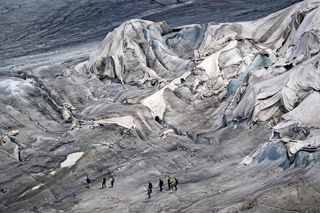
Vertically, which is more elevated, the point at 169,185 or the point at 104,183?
the point at 169,185

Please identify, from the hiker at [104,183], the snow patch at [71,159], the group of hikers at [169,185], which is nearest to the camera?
the group of hikers at [169,185]

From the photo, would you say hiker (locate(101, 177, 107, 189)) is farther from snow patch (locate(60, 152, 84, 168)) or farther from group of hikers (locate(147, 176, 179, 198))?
snow patch (locate(60, 152, 84, 168))

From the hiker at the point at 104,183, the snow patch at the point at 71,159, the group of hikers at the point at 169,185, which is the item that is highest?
the group of hikers at the point at 169,185

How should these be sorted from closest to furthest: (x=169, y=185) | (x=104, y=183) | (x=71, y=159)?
1. (x=169, y=185)
2. (x=104, y=183)
3. (x=71, y=159)

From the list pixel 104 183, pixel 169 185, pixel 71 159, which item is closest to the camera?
pixel 169 185

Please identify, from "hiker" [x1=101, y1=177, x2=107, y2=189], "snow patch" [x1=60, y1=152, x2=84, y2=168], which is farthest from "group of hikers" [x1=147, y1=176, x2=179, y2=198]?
"snow patch" [x1=60, y1=152, x2=84, y2=168]

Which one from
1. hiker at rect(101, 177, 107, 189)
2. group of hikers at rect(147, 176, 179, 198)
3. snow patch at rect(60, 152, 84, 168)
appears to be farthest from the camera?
snow patch at rect(60, 152, 84, 168)

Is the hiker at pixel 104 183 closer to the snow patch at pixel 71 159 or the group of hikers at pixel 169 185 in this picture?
the group of hikers at pixel 169 185

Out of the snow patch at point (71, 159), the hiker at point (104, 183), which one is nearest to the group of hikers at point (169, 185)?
the hiker at point (104, 183)

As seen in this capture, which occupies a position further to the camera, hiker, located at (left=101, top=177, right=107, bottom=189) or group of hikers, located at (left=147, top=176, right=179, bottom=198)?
hiker, located at (left=101, top=177, right=107, bottom=189)

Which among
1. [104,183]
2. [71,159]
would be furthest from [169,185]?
[71,159]

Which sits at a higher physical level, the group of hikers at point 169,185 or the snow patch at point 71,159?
the group of hikers at point 169,185

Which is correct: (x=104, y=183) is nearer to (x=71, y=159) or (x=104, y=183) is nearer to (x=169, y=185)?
(x=169, y=185)
